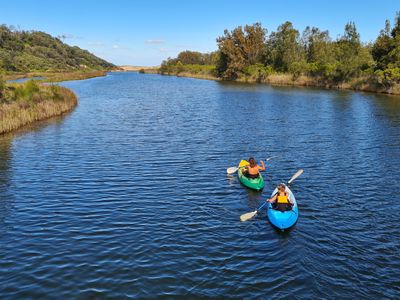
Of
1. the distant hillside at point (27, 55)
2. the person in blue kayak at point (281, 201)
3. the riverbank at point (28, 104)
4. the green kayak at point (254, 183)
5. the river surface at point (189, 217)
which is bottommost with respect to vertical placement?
the river surface at point (189, 217)

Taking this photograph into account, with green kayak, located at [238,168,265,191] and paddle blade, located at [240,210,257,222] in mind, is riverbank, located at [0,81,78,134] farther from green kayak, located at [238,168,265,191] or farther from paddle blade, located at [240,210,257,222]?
paddle blade, located at [240,210,257,222]

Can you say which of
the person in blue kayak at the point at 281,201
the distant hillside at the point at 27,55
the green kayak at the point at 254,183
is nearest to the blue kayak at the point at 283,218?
the person in blue kayak at the point at 281,201

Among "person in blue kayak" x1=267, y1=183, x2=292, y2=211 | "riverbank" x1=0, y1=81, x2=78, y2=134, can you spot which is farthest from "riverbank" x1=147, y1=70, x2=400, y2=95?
"person in blue kayak" x1=267, y1=183, x2=292, y2=211

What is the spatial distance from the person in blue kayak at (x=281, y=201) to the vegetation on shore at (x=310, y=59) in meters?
53.7

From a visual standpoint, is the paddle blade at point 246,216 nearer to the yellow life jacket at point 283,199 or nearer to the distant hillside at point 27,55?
the yellow life jacket at point 283,199

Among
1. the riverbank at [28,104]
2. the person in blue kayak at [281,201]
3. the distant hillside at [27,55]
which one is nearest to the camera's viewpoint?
the person in blue kayak at [281,201]

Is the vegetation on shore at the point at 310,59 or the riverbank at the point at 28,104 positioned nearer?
the riverbank at the point at 28,104

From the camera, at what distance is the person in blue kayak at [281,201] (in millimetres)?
14867

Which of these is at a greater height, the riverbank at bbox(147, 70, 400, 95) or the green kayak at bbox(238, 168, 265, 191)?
the riverbank at bbox(147, 70, 400, 95)

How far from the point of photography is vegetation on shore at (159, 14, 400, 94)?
2509 inches

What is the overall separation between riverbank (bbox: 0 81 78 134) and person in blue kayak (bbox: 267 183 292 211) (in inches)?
956

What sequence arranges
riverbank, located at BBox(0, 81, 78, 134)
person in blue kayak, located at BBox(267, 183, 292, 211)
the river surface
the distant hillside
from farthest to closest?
the distant hillside, riverbank, located at BBox(0, 81, 78, 134), person in blue kayak, located at BBox(267, 183, 292, 211), the river surface

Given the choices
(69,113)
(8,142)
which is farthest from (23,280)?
(69,113)

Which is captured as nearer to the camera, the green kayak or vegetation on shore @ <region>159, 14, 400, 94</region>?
the green kayak
